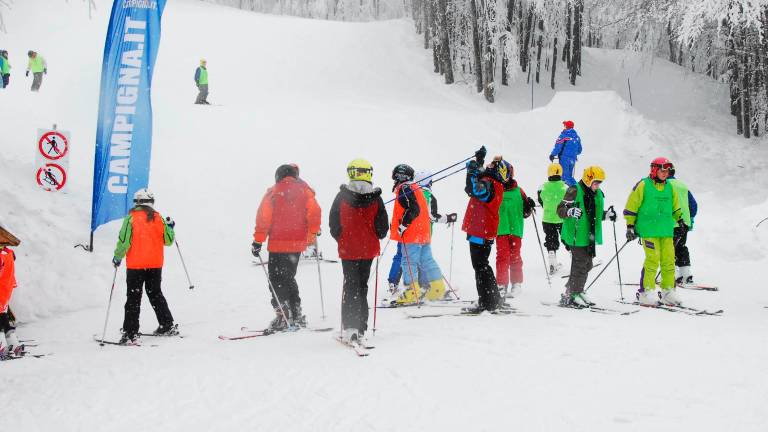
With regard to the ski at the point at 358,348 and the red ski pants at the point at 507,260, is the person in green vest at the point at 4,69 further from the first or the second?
the ski at the point at 358,348

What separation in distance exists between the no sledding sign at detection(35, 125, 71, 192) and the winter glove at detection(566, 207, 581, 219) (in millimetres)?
8254

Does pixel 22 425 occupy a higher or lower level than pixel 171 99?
lower

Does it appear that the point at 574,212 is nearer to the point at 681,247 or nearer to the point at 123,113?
the point at 681,247

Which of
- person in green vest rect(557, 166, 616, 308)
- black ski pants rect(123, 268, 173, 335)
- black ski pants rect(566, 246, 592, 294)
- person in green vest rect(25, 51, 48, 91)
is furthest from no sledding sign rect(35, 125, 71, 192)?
person in green vest rect(25, 51, 48, 91)

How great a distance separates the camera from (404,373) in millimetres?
4680

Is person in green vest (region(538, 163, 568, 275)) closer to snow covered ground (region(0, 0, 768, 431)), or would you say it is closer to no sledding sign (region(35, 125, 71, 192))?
snow covered ground (region(0, 0, 768, 431))

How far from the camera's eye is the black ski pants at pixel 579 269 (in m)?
7.25

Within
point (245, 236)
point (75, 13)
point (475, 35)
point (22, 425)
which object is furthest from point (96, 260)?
point (75, 13)

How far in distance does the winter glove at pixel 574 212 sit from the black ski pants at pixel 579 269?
19.2 inches

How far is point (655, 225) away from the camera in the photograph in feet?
23.9

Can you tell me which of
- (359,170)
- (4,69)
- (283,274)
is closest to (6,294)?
(283,274)

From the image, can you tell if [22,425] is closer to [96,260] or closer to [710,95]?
[96,260]

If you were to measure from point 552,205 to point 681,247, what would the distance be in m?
1.88

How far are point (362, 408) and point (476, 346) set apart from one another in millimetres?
1666
